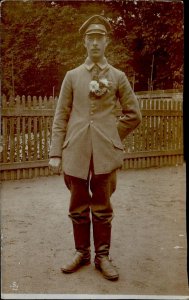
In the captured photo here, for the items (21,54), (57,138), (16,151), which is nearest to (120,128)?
(57,138)

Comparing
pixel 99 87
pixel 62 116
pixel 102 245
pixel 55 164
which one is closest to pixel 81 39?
pixel 99 87

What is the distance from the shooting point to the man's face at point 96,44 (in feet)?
10.3

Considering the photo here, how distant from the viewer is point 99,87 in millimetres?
3211

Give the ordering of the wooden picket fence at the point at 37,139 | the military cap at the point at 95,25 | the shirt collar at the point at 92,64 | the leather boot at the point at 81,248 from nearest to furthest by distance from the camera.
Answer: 1. the military cap at the point at 95,25
2. the shirt collar at the point at 92,64
3. the leather boot at the point at 81,248
4. the wooden picket fence at the point at 37,139

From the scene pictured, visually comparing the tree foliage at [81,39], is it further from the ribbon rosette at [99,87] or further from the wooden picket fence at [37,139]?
the wooden picket fence at [37,139]

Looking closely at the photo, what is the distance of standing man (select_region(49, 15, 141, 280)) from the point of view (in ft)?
10.6

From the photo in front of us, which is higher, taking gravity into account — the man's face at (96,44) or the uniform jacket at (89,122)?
the man's face at (96,44)

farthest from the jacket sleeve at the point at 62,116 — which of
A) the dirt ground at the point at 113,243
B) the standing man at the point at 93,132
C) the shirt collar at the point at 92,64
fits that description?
the dirt ground at the point at 113,243

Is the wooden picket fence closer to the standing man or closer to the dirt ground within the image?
the dirt ground

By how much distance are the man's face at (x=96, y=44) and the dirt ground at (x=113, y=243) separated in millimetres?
1117

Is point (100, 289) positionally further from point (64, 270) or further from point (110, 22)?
point (110, 22)

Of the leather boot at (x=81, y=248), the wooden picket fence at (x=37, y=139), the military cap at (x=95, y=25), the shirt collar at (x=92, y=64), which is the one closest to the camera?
the military cap at (x=95, y=25)

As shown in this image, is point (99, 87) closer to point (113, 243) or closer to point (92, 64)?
point (92, 64)

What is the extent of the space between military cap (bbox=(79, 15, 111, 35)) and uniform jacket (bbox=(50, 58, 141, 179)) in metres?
0.23
